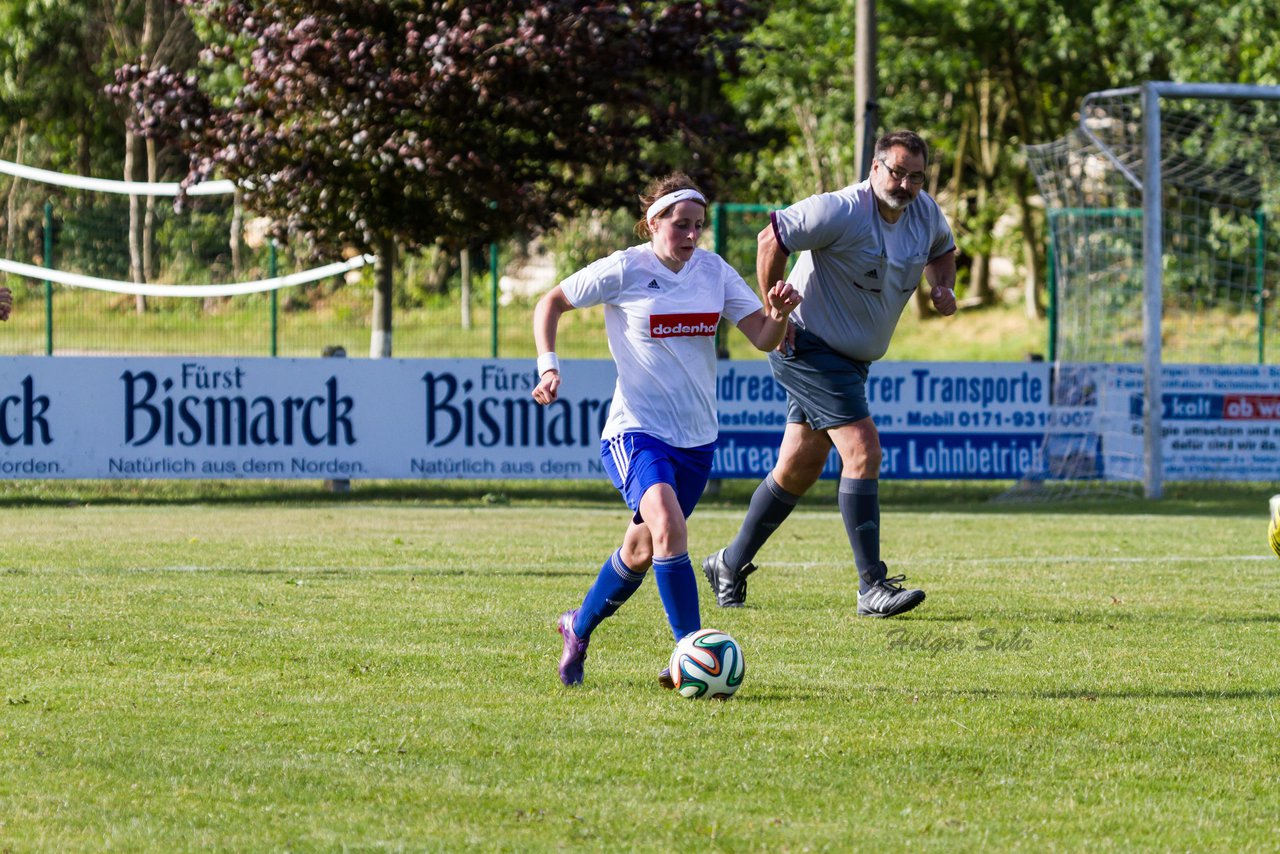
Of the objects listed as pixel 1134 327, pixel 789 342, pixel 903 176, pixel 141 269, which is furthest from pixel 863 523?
pixel 141 269

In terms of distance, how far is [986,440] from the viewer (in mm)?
16484

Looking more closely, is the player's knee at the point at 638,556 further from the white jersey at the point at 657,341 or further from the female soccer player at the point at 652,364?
the white jersey at the point at 657,341

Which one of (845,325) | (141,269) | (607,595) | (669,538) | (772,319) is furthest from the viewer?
(141,269)

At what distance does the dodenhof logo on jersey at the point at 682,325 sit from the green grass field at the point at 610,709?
1202 mm

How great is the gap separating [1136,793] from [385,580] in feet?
17.3

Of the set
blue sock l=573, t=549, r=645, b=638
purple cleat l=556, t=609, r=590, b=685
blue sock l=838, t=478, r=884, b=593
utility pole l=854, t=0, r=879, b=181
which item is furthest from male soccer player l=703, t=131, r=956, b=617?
utility pole l=854, t=0, r=879, b=181

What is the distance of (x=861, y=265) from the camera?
816 centimetres

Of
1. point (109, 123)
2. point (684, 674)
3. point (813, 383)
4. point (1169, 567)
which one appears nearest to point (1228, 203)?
point (1169, 567)

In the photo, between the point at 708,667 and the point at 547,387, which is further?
the point at 547,387

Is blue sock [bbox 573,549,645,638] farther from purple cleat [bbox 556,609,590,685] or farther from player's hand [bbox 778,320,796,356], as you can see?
player's hand [bbox 778,320,796,356]

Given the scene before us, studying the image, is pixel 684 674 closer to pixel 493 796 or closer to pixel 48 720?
pixel 493 796

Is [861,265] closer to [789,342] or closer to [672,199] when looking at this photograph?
[789,342]

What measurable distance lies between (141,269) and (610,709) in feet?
42.5

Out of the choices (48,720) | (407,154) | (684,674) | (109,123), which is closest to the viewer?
(48,720)
